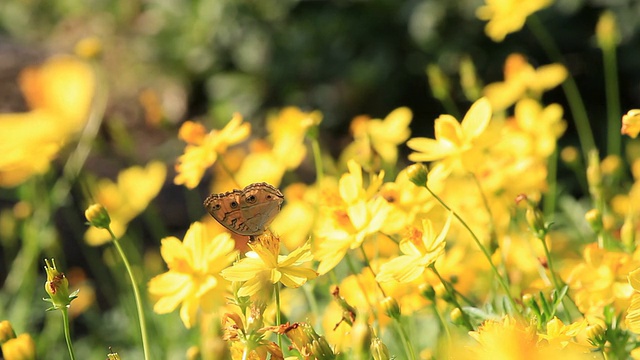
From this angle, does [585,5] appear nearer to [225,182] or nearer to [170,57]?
[170,57]

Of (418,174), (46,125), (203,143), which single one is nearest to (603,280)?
(418,174)

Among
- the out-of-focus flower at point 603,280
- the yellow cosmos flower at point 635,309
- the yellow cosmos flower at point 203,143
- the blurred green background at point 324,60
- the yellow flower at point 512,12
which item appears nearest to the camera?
the yellow cosmos flower at point 635,309

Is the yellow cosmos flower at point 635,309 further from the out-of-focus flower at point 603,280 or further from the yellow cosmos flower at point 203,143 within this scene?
the yellow cosmos flower at point 203,143

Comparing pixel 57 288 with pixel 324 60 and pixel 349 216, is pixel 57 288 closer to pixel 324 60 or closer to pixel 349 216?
pixel 349 216

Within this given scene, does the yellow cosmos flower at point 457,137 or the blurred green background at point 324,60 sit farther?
the blurred green background at point 324,60

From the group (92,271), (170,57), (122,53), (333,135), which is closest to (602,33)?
(92,271)

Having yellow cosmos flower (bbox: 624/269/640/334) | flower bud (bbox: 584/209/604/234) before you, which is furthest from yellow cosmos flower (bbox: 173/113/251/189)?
yellow cosmos flower (bbox: 624/269/640/334)

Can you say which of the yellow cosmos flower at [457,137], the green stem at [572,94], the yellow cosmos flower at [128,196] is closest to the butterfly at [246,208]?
the yellow cosmos flower at [457,137]
